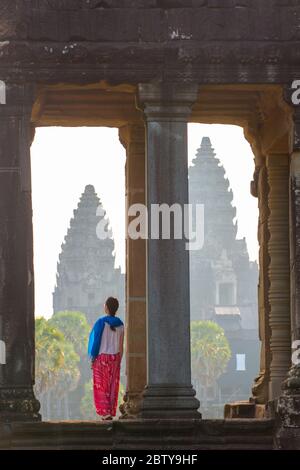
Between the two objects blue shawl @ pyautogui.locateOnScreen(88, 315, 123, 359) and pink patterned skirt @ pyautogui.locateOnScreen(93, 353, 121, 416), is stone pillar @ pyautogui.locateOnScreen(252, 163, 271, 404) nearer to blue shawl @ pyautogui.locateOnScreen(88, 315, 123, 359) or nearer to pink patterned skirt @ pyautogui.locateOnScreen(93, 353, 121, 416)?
pink patterned skirt @ pyautogui.locateOnScreen(93, 353, 121, 416)

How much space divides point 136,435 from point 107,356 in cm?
311

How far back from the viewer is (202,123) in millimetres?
30953

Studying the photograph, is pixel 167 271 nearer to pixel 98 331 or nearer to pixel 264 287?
pixel 98 331

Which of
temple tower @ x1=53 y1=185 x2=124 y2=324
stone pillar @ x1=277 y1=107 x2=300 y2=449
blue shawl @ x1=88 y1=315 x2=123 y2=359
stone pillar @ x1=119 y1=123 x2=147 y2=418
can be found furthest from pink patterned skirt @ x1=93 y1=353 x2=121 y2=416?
temple tower @ x1=53 y1=185 x2=124 y2=324

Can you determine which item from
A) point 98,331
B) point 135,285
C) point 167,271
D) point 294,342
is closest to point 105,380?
point 98,331

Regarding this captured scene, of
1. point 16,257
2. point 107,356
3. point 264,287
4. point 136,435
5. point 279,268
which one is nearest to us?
point 136,435

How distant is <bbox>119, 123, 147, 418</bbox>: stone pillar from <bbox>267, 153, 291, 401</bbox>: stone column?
78.1 inches

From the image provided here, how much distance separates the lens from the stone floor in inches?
1003

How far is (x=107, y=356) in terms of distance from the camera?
28.7m

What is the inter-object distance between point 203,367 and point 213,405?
329 cm

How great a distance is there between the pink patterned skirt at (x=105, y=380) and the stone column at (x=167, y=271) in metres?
2.49

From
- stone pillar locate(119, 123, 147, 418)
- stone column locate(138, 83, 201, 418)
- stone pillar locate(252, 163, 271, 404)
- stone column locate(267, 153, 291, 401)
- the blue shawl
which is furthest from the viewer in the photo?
stone pillar locate(252, 163, 271, 404)

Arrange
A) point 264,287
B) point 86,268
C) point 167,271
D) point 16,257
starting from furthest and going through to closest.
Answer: point 86,268 < point 264,287 < point 167,271 < point 16,257

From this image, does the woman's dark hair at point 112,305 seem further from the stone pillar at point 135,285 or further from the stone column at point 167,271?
the stone column at point 167,271
